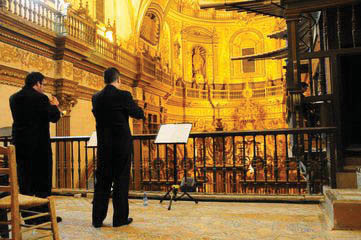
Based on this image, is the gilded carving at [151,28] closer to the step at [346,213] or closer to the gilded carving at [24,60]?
the gilded carving at [24,60]

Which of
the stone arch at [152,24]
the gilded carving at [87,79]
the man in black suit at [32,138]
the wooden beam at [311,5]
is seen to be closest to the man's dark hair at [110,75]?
the man in black suit at [32,138]

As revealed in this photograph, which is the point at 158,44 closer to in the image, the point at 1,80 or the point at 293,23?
the point at 1,80

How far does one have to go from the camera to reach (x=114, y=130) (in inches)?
148

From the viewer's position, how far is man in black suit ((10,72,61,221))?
12.4ft

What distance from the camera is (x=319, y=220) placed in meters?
3.89

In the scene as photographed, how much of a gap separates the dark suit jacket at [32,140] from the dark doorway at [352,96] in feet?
13.0

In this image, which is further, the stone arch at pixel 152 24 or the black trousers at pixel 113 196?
the stone arch at pixel 152 24

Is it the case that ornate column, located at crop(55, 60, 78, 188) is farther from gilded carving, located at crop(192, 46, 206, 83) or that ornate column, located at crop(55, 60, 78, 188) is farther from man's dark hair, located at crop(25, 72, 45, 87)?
gilded carving, located at crop(192, 46, 206, 83)

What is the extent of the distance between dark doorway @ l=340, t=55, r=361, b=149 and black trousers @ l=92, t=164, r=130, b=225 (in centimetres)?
328

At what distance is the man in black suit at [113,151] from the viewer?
3.73 meters

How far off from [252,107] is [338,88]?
1719 cm

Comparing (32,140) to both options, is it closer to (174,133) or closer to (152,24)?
(174,133)

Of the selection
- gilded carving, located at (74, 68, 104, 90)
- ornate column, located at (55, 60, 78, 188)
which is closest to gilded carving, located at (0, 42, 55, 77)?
ornate column, located at (55, 60, 78, 188)

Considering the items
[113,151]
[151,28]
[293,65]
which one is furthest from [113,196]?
[151,28]
